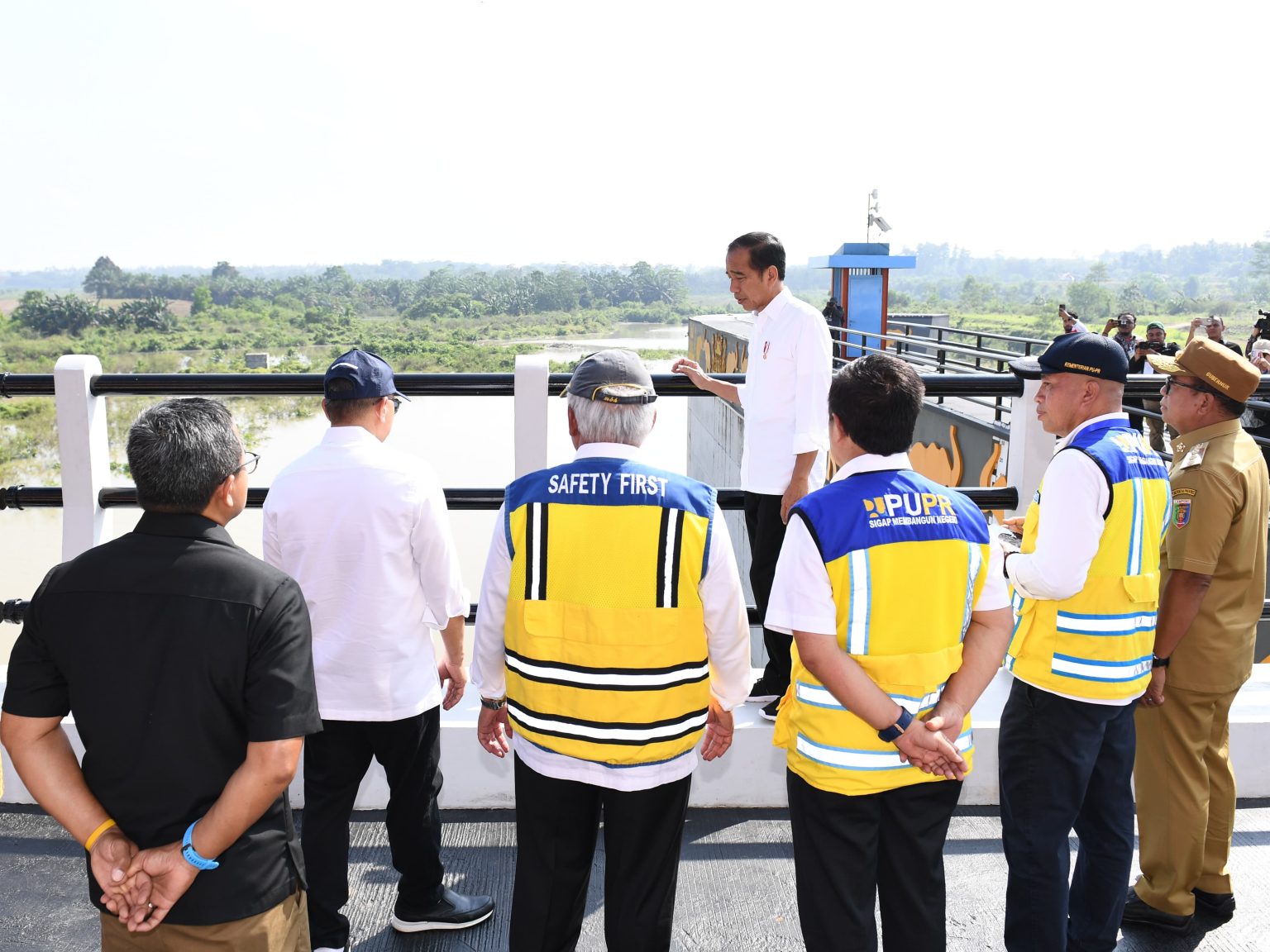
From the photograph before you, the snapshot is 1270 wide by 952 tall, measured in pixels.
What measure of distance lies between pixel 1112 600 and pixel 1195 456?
24.3 inches

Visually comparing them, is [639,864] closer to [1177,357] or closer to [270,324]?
[1177,357]

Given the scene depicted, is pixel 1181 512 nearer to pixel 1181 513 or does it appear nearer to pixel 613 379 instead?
pixel 1181 513

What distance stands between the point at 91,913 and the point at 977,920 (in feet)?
8.93

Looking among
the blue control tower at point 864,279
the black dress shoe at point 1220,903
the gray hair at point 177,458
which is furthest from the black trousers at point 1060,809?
the blue control tower at point 864,279

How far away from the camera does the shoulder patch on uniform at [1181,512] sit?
288cm

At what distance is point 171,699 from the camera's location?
1.76 m

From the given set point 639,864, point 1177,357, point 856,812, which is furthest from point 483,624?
point 1177,357

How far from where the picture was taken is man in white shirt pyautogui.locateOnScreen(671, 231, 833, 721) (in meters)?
3.48

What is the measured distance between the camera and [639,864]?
233 cm

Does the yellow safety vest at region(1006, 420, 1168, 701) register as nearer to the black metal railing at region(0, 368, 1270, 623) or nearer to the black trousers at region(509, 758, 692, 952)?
the black metal railing at region(0, 368, 1270, 623)

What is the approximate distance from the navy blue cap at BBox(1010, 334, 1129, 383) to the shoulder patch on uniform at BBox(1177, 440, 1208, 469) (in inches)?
17.0

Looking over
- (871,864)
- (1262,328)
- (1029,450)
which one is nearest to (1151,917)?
(871,864)

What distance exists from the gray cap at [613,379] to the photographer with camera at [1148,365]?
11.1 meters

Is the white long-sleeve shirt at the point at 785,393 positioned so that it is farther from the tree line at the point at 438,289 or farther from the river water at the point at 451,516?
the tree line at the point at 438,289
